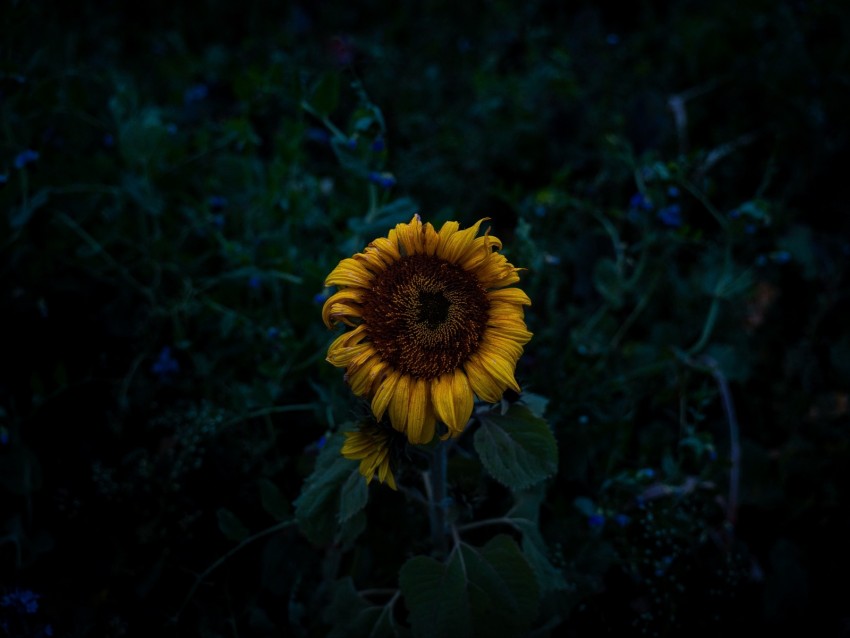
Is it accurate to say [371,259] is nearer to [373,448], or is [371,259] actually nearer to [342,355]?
[342,355]

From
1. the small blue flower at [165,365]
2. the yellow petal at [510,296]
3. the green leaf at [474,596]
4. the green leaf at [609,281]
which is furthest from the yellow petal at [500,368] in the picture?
the small blue flower at [165,365]

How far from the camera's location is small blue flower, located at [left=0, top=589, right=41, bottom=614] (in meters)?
1.84

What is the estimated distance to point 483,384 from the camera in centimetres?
142

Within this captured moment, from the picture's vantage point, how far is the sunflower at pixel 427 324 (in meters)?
1.42

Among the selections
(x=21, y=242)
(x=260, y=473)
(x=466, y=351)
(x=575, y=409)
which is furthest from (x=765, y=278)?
(x=21, y=242)

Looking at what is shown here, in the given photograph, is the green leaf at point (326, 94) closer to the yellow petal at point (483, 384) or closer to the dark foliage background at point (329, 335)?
the dark foliage background at point (329, 335)

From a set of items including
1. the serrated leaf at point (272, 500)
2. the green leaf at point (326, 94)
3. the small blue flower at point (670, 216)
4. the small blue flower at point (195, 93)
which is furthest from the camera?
the small blue flower at point (195, 93)

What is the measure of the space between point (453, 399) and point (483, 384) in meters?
0.07

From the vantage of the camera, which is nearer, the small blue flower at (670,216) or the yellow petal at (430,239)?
the yellow petal at (430,239)

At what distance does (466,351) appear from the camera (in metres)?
1.47

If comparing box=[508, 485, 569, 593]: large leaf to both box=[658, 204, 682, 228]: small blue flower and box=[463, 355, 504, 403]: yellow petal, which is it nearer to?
box=[463, 355, 504, 403]: yellow petal

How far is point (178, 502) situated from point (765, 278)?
2.87 m

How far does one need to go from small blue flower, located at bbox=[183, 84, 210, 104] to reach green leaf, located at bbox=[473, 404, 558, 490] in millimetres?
2847

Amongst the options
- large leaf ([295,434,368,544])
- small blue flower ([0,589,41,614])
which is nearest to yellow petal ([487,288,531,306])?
large leaf ([295,434,368,544])
